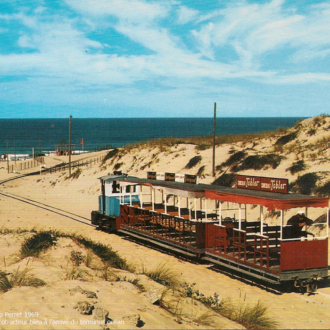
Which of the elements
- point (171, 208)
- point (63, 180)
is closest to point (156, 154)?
point (63, 180)

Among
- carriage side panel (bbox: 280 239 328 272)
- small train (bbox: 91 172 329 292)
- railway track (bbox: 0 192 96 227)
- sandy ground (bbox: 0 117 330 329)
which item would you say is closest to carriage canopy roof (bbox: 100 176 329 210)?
small train (bbox: 91 172 329 292)

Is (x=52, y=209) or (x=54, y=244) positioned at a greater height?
(x=54, y=244)

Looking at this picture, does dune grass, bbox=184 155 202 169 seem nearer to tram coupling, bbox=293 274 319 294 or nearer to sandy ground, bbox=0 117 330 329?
sandy ground, bbox=0 117 330 329

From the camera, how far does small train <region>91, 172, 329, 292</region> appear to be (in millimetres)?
12727

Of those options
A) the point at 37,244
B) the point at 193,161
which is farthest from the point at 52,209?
the point at 37,244

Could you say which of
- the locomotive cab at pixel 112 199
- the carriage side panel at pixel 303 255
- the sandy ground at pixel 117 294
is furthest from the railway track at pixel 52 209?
the carriage side panel at pixel 303 255

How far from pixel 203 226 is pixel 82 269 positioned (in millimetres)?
5002

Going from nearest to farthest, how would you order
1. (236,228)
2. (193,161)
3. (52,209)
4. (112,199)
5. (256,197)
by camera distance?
(256,197) → (236,228) → (112,199) → (52,209) → (193,161)

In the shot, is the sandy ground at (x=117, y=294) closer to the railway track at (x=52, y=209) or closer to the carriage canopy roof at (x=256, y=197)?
the railway track at (x=52, y=209)

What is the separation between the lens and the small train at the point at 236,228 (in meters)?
12.7

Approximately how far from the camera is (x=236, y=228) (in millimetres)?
15633

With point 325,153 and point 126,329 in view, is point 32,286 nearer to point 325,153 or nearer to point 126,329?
point 126,329

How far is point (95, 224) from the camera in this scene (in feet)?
76.9

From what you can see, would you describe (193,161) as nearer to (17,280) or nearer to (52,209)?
(52,209)
